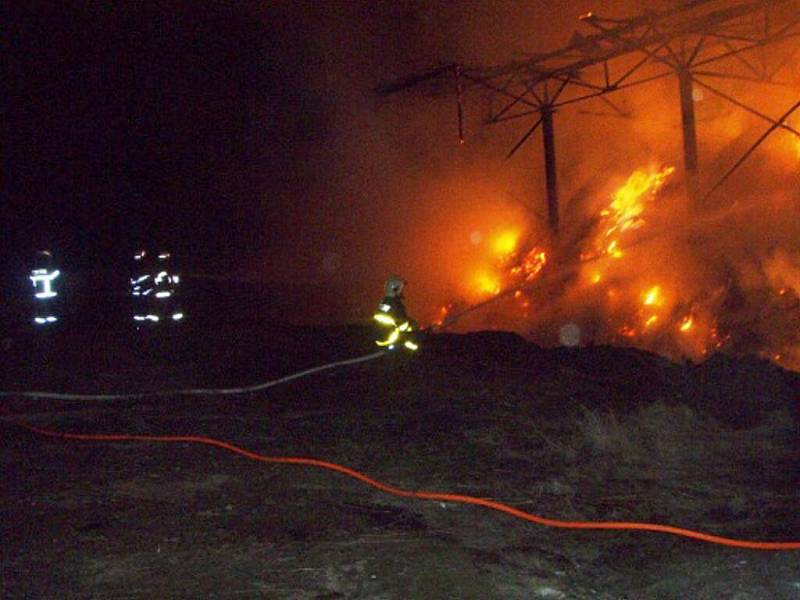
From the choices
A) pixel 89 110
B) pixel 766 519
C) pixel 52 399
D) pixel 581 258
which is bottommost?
pixel 766 519

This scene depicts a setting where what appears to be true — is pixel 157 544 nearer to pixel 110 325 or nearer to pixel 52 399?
pixel 52 399

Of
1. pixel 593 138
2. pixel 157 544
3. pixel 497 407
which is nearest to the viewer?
pixel 157 544

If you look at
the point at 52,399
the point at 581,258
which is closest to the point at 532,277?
the point at 581,258

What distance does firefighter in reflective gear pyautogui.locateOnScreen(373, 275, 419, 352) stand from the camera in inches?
363

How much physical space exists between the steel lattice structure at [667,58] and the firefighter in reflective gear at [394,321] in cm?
385

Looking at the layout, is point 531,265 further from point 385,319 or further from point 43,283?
point 43,283

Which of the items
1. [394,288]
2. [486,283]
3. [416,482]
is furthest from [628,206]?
[416,482]

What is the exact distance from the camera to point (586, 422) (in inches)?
248

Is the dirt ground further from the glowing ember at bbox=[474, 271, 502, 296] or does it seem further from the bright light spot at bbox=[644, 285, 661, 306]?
the glowing ember at bbox=[474, 271, 502, 296]

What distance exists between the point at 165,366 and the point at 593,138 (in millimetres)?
9965

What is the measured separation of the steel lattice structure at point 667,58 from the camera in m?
10.2

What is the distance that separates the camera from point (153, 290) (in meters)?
12.7

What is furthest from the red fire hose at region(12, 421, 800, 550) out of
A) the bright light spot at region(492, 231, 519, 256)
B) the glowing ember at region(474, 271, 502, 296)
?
the bright light spot at region(492, 231, 519, 256)

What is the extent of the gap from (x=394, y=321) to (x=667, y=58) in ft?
18.0
